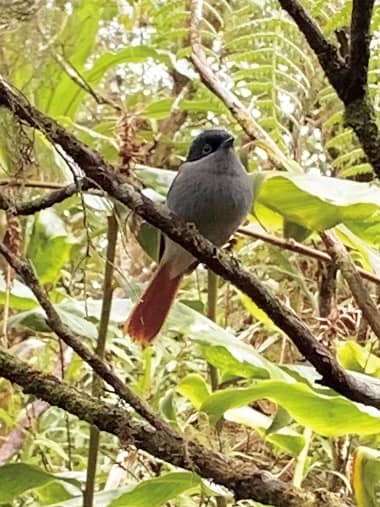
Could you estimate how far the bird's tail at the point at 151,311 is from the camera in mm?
1415

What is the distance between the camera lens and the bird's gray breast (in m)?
1.46

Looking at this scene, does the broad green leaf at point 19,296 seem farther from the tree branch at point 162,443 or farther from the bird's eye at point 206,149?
the bird's eye at point 206,149

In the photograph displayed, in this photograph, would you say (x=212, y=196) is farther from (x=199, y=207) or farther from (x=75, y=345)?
(x=75, y=345)

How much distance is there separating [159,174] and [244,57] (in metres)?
0.41

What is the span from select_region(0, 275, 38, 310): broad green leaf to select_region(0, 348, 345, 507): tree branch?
9.6 inches

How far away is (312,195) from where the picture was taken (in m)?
1.07

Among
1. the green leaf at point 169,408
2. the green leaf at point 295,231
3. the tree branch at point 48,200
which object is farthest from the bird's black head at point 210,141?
the tree branch at point 48,200

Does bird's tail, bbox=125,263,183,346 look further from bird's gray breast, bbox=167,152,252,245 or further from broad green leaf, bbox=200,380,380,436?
broad green leaf, bbox=200,380,380,436

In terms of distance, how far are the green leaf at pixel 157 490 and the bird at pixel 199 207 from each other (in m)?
0.29

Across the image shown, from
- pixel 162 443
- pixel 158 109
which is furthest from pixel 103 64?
pixel 162 443

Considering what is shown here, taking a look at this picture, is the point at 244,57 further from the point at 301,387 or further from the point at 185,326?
the point at 301,387

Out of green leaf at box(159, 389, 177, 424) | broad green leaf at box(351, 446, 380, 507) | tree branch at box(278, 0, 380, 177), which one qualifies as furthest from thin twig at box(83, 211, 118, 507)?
tree branch at box(278, 0, 380, 177)

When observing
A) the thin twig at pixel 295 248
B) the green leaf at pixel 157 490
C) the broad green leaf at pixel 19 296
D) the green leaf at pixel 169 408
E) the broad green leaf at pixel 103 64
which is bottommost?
the green leaf at pixel 157 490

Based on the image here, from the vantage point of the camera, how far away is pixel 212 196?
154 centimetres
